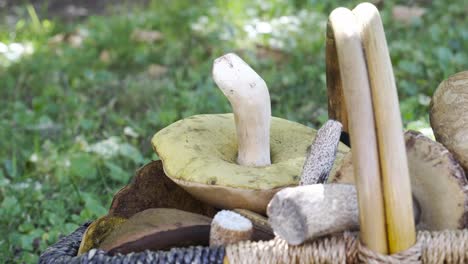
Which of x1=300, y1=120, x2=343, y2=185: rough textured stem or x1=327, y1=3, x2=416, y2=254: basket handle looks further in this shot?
x1=300, y1=120, x2=343, y2=185: rough textured stem

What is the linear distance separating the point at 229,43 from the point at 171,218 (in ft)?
6.43

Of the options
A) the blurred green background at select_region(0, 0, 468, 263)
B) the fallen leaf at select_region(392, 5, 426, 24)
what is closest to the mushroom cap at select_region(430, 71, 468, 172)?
the blurred green background at select_region(0, 0, 468, 263)

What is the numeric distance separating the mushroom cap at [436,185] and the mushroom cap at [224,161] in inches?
7.9

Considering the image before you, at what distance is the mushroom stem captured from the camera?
49.2 inches

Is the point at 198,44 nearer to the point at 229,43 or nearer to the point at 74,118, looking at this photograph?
the point at 229,43

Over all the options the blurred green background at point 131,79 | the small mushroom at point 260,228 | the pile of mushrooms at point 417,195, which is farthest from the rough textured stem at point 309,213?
the blurred green background at point 131,79

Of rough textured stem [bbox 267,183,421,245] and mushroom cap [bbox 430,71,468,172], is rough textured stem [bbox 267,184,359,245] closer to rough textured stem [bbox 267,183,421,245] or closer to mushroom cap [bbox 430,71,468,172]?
rough textured stem [bbox 267,183,421,245]

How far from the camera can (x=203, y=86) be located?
272 cm

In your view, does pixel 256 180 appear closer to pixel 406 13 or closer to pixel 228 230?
pixel 228 230

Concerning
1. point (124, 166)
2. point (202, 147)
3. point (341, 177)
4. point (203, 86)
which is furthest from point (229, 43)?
point (341, 177)

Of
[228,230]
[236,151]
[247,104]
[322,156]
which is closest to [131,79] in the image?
[236,151]

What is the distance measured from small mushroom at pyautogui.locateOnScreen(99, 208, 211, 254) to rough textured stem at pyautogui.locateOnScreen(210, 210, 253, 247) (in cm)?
5

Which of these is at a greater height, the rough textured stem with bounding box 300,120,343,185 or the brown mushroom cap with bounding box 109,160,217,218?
the rough textured stem with bounding box 300,120,343,185

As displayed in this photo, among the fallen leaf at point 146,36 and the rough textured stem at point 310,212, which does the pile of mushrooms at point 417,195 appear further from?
the fallen leaf at point 146,36
